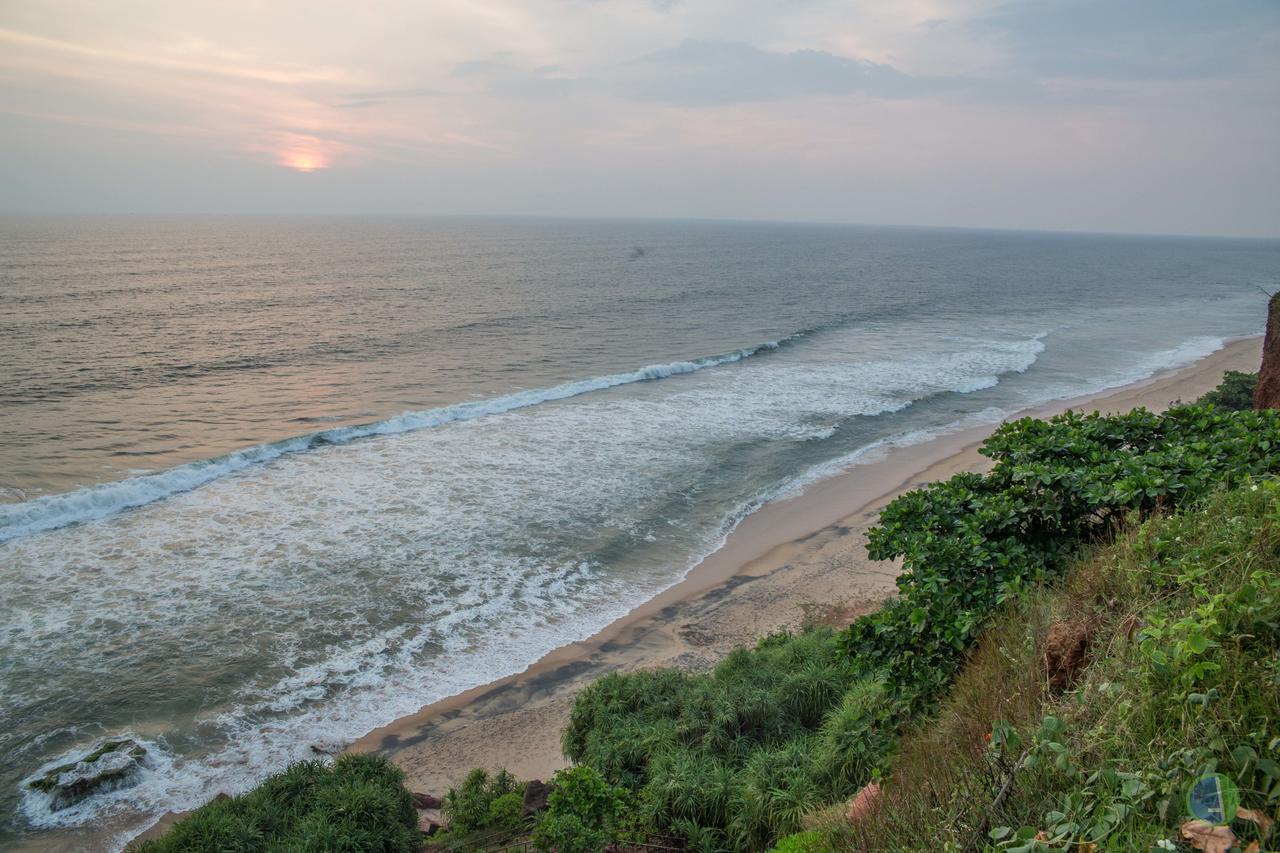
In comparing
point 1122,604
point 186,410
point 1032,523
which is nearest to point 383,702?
point 1032,523

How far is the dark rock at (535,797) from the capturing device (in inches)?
338

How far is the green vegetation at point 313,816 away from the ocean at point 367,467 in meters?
3.58

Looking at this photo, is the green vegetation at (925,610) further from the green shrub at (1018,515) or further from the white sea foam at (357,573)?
the white sea foam at (357,573)

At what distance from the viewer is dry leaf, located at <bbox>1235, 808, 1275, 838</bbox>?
3082mm

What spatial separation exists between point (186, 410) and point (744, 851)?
2987cm

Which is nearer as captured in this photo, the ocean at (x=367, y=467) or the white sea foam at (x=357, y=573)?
the white sea foam at (x=357, y=573)

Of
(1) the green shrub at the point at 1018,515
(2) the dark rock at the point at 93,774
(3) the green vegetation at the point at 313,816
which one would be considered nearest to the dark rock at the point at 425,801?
(3) the green vegetation at the point at 313,816

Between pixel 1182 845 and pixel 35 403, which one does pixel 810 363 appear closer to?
pixel 35 403

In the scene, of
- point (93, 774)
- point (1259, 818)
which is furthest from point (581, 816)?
point (93, 774)

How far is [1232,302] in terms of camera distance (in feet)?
246

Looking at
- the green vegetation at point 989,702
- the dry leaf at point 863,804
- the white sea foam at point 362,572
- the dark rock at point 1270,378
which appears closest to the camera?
the green vegetation at point 989,702

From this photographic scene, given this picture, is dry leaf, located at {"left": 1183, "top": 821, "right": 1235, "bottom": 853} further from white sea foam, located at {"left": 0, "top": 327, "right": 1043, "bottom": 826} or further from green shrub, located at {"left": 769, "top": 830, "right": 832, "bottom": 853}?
white sea foam, located at {"left": 0, "top": 327, "right": 1043, "bottom": 826}

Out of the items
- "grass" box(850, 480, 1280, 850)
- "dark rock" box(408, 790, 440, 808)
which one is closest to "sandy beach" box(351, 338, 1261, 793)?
"dark rock" box(408, 790, 440, 808)

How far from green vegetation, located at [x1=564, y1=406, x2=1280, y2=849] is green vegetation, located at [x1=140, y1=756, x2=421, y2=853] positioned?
2.40 m
